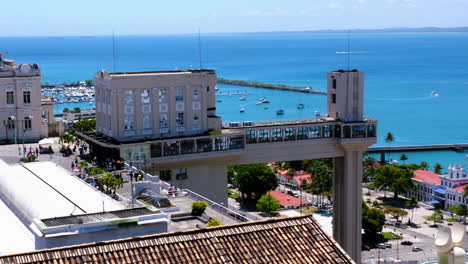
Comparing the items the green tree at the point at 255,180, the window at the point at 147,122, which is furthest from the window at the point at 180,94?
the green tree at the point at 255,180

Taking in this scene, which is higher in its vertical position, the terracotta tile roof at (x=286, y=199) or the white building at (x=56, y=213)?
the white building at (x=56, y=213)

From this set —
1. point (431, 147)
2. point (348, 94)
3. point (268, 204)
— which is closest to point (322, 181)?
point (268, 204)

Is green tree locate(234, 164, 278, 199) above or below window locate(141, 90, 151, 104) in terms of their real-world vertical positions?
below

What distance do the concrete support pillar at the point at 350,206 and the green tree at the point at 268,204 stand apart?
3277cm

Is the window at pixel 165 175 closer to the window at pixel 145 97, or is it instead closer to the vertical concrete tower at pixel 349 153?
the window at pixel 145 97

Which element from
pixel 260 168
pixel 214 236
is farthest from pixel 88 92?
pixel 214 236

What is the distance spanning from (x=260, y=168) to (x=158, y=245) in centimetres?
7436

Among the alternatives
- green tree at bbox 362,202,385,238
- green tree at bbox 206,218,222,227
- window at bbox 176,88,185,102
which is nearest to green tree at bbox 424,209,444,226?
green tree at bbox 362,202,385,238

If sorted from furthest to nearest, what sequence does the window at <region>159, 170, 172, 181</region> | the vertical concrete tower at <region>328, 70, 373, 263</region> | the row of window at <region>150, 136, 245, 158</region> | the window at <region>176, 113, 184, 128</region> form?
1. the vertical concrete tower at <region>328, 70, 373, 263</region>
2. the window at <region>176, 113, 184, 128</region>
3. the window at <region>159, 170, 172, 181</region>
4. the row of window at <region>150, 136, 245, 158</region>

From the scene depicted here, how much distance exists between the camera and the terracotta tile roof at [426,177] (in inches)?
3669

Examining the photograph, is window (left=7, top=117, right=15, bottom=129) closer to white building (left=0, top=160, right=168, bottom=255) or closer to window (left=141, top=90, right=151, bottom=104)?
window (left=141, top=90, right=151, bottom=104)

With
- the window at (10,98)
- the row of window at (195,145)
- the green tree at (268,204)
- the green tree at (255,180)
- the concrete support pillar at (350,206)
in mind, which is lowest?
the green tree at (268,204)

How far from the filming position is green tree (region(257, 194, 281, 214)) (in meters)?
79.6

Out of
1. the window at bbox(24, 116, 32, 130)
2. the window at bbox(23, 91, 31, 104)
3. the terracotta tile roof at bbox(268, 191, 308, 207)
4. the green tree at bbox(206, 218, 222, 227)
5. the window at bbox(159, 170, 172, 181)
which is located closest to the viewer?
the green tree at bbox(206, 218, 222, 227)
